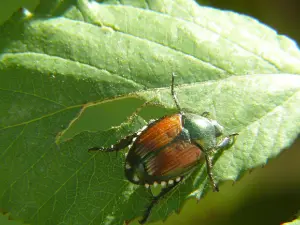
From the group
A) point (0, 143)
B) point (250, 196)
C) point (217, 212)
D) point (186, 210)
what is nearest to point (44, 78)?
point (0, 143)

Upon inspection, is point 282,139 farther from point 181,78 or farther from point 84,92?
point 84,92

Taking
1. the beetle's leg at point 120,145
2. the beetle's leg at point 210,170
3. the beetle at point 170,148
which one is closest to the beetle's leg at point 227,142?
the beetle at point 170,148

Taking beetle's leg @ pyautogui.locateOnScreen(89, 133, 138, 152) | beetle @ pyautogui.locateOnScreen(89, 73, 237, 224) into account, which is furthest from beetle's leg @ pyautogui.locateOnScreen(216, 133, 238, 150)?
beetle's leg @ pyautogui.locateOnScreen(89, 133, 138, 152)

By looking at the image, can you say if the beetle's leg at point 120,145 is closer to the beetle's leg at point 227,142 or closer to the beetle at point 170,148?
the beetle at point 170,148

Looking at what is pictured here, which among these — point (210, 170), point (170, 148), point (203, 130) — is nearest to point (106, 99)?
point (170, 148)

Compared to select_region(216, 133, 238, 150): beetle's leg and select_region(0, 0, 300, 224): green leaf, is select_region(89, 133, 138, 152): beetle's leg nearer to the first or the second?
select_region(0, 0, 300, 224): green leaf

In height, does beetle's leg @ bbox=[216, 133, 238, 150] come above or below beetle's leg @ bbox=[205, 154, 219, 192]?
above
